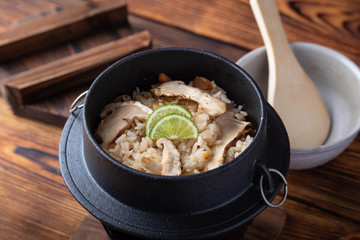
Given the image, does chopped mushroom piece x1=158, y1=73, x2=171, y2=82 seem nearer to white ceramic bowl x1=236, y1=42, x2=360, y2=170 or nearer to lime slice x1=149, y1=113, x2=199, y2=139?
lime slice x1=149, y1=113, x2=199, y2=139

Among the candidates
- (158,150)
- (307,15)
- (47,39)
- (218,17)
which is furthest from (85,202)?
(307,15)

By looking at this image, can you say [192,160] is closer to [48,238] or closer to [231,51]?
[48,238]

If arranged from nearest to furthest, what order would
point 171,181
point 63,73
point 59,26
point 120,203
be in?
point 171,181
point 120,203
point 63,73
point 59,26

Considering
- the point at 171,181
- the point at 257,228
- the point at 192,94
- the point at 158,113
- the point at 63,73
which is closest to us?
the point at 171,181

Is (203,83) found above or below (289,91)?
above

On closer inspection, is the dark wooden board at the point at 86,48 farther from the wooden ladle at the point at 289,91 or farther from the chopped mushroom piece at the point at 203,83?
the chopped mushroom piece at the point at 203,83

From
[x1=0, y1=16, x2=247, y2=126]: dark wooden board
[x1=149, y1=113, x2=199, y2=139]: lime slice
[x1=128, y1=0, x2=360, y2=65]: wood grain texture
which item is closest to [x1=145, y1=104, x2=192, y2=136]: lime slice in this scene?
[x1=149, y1=113, x2=199, y2=139]: lime slice

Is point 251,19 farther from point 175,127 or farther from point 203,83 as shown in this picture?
point 175,127

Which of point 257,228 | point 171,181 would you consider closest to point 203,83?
point 171,181
